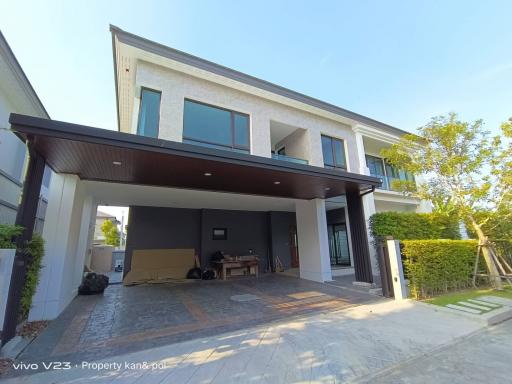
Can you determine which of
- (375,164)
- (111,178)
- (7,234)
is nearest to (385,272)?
(7,234)

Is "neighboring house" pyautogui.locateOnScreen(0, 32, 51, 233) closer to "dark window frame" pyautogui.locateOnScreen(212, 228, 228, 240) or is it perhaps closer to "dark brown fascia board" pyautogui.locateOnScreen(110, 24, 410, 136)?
"dark brown fascia board" pyautogui.locateOnScreen(110, 24, 410, 136)

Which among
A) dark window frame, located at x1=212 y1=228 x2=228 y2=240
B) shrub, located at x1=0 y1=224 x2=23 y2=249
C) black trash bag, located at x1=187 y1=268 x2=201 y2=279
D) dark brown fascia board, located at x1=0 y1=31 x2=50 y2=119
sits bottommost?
black trash bag, located at x1=187 y1=268 x2=201 y2=279

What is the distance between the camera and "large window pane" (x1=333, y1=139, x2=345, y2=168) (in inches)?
435

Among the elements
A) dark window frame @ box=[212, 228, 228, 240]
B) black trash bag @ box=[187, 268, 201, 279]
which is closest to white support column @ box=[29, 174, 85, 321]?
black trash bag @ box=[187, 268, 201, 279]

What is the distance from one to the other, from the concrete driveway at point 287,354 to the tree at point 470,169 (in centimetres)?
520

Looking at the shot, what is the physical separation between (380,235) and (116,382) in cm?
888

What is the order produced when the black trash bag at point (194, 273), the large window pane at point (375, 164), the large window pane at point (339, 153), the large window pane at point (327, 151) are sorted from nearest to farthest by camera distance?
the black trash bag at point (194, 273)
the large window pane at point (327, 151)
the large window pane at point (339, 153)
the large window pane at point (375, 164)

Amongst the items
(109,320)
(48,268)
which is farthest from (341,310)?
(48,268)

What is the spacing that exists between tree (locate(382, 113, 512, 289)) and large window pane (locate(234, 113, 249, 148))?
6387mm

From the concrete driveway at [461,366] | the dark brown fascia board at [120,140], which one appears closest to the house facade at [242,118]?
the dark brown fascia board at [120,140]

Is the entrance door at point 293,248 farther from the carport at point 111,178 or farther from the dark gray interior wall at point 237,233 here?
the carport at point 111,178

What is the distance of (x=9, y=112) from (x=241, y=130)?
23.3 ft

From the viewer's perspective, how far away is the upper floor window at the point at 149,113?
7264 millimetres

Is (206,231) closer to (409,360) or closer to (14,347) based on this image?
(14,347)
